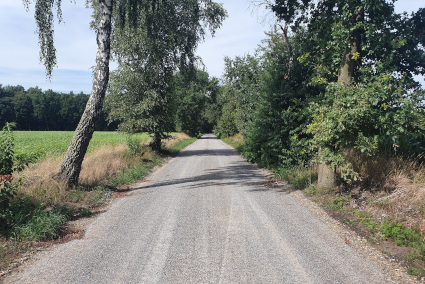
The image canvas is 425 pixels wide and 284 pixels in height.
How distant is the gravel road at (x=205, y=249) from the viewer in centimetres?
367

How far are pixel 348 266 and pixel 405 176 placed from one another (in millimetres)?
4085

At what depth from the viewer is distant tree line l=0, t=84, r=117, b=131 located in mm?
79000

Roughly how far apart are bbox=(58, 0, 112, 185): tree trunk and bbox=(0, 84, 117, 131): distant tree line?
72116mm

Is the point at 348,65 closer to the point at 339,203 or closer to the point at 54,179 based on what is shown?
the point at 339,203

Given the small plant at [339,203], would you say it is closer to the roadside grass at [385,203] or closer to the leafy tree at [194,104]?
the roadside grass at [385,203]

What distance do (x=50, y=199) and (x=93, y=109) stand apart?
2992 mm

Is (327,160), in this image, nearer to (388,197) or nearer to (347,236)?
(388,197)

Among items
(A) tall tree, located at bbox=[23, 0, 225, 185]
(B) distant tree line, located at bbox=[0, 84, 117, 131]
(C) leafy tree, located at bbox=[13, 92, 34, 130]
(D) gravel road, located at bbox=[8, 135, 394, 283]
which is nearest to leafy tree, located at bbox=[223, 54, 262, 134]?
(A) tall tree, located at bbox=[23, 0, 225, 185]

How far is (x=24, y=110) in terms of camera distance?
79562 mm

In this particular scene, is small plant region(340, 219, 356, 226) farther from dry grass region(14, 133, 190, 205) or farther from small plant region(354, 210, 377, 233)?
dry grass region(14, 133, 190, 205)

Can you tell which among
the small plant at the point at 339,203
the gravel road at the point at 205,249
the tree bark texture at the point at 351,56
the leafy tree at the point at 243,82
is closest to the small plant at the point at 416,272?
the gravel road at the point at 205,249

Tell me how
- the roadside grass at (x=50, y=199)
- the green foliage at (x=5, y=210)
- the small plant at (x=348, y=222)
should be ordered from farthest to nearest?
1. the small plant at (x=348, y=222)
2. the green foliage at (x=5, y=210)
3. the roadside grass at (x=50, y=199)

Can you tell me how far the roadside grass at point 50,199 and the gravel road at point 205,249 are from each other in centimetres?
55

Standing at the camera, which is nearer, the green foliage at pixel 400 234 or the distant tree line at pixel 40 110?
the green foliage at pixel 400 234
